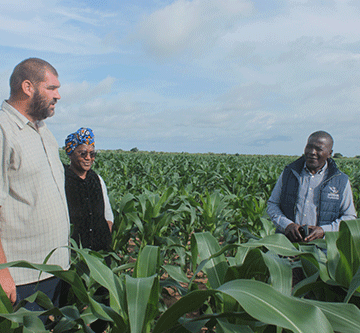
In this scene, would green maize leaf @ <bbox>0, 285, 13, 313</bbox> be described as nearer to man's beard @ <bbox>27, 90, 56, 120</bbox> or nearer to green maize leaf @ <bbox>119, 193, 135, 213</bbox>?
man's beard @ <bbox>27, 90, 56, 120</bbox>

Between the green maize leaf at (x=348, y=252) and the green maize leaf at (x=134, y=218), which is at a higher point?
the green maize leaf at (x=348, y=252)

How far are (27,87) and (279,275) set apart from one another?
5.93ft

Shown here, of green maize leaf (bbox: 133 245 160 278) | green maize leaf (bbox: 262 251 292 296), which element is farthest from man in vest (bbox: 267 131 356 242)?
green maize leaf (bbox: 133 245 160 278)

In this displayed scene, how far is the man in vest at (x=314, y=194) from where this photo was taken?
268 cm

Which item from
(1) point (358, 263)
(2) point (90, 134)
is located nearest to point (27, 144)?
(2) point (90, 134)

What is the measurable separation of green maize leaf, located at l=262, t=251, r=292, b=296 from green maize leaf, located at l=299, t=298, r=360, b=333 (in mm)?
191

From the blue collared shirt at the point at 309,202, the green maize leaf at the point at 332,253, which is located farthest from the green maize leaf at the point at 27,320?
the blue collared shirt at the point at 309,202

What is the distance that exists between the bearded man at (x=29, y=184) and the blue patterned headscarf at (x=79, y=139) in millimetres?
609

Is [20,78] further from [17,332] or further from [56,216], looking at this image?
[17,332]

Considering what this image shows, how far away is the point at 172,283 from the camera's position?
1.66 m

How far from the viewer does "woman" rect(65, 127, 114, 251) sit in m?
2.75

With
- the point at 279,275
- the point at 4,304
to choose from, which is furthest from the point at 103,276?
the point at 279,275

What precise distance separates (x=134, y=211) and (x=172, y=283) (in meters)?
2.41

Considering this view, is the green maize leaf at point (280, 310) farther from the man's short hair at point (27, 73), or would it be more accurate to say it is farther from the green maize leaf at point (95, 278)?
the man's short hair at point (27, 73)
